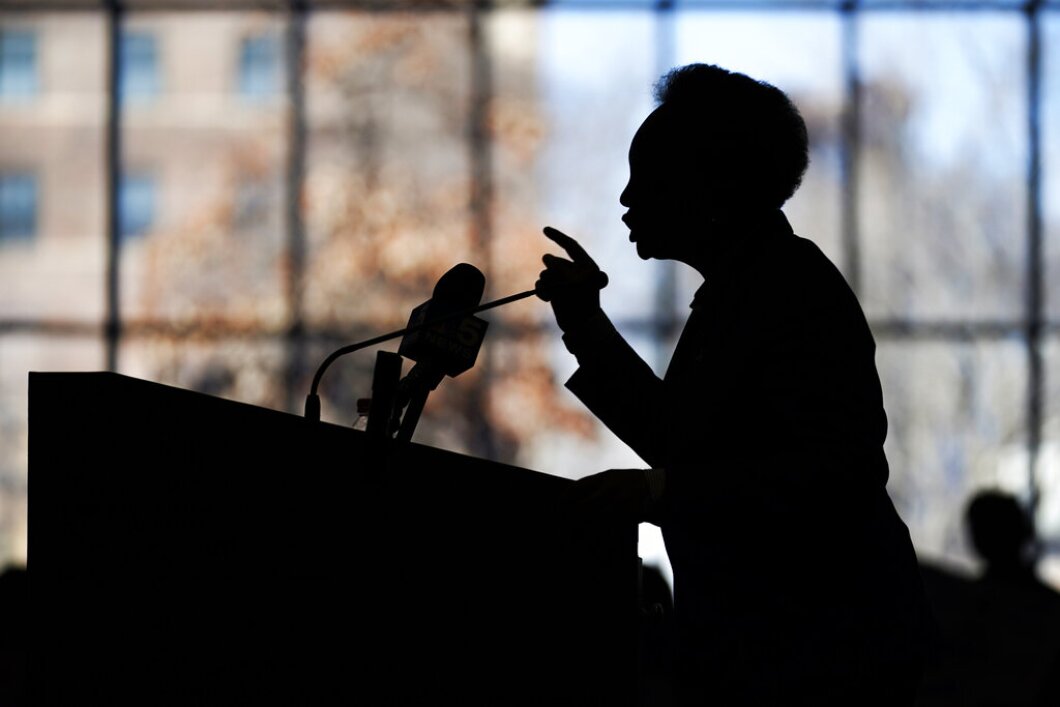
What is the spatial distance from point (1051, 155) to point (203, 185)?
427 centimetres

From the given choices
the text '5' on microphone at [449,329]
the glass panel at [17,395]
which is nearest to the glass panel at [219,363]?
the glass panel at [17,395]

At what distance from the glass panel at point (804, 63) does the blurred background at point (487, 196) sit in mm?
12

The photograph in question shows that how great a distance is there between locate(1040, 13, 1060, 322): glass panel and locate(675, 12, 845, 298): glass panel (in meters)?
1.06

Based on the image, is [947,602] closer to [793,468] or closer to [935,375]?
[935,375]

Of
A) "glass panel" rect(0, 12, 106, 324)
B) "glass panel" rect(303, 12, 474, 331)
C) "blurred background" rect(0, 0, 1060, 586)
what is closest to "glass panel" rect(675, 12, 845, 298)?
"blurred background" rect(0, 0, 1060, 586)

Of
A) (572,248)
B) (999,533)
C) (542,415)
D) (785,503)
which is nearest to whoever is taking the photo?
(785,503)

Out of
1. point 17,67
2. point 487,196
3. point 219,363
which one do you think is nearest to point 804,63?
point 487,196

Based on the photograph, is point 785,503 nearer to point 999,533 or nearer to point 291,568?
point 291,568

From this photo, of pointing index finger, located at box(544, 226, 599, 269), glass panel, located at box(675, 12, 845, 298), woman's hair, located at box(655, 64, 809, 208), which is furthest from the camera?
glass panel, located at box(675, 12, 845, 298)

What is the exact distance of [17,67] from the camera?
6660 millimetres

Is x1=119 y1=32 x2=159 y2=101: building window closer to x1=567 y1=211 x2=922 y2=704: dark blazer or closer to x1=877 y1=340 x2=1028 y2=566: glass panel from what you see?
x1=877 y1=340 x2=1028 y2=566: glass panel

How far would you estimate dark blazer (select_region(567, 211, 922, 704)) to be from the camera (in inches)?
48.7

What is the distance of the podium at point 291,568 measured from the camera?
3.98 ft

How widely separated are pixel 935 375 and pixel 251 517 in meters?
6.00
